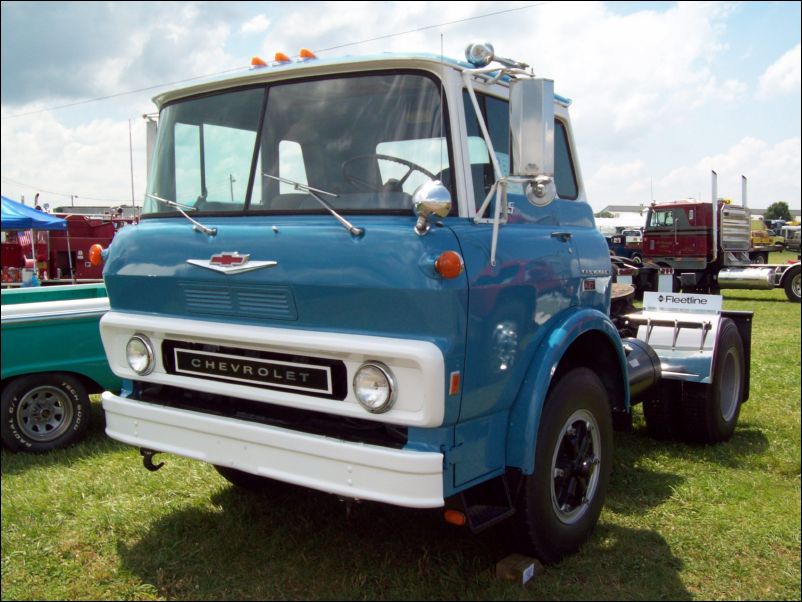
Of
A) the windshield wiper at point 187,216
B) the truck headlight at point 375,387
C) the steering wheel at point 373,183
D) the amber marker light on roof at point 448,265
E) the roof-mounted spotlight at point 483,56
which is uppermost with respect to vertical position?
the roof-mounted spotlight at point 483,56

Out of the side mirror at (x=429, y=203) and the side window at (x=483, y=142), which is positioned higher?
the side window at (x=483, y=142)

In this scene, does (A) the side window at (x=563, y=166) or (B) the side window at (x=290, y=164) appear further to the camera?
(A) the side window at (x=563, y=166)

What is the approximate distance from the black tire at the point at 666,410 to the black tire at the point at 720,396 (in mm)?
60

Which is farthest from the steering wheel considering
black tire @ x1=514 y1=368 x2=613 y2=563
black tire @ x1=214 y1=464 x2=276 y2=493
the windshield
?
black tire @ x1=214 y1=464 x2=276 y2=493

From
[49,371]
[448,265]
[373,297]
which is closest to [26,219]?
[49,371]

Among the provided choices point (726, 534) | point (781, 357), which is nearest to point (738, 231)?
point (781, 357)

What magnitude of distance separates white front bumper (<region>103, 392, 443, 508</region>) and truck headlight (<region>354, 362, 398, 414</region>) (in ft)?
0.52

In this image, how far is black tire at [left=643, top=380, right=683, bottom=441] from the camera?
549 cm

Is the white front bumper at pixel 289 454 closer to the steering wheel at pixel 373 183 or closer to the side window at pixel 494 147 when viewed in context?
the steering wheel at pixel 373 183

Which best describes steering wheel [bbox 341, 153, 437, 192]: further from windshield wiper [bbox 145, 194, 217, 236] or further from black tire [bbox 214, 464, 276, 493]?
black tire [bbox 214, 464, 276, 493]

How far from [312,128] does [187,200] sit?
846mm

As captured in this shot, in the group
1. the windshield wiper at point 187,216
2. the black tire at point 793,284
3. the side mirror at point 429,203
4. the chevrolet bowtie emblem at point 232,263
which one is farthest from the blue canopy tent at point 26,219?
the black tire at point 793,284

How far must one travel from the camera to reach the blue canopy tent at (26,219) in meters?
11.5

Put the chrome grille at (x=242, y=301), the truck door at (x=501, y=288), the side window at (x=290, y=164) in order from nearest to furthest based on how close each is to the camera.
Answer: the truck door at (x=501, y=288), the chrome grille at (x=242, y=301), the side window at (x=290, y=164)
